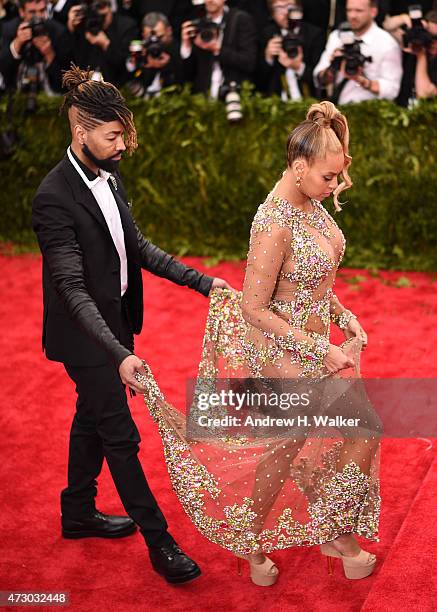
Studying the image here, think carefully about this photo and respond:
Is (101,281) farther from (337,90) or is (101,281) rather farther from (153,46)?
(153,46)

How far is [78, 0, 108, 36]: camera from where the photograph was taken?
24.4ft

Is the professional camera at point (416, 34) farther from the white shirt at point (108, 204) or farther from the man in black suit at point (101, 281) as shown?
the white shirt at point (108, 204)

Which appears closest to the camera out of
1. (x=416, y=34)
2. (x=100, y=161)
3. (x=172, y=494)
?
(x=100, y=161)

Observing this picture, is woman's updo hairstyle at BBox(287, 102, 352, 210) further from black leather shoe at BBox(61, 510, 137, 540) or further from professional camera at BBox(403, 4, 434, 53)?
professional camera at BBox(403, 4, 434, 53)

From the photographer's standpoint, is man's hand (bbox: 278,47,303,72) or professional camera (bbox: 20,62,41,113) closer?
man's hand (bbox: 278,47,303,72)

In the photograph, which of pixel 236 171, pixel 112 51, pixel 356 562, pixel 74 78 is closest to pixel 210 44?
pixel 112 51

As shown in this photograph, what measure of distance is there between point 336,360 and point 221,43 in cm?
431

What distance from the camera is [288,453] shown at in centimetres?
350

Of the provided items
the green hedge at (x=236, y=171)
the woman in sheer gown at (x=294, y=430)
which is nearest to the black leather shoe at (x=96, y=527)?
the woman in sheer gown at (x=294, y=430)

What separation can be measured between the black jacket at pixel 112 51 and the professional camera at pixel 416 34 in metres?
2.08

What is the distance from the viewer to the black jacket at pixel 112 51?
741 cm

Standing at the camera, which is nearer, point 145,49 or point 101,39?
point 145,49

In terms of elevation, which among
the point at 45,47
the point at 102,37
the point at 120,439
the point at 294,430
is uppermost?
the point at 102,37

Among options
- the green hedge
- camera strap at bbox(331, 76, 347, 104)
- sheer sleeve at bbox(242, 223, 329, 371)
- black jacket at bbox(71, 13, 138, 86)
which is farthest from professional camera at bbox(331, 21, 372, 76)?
sheer sleeve at bbox(242, 223, 329, 371)
